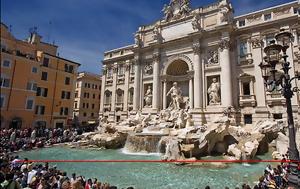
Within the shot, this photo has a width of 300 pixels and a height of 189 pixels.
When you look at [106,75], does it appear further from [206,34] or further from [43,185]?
[43,185]

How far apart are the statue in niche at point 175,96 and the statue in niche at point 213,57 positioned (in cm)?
466

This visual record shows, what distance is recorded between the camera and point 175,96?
23.2 meters

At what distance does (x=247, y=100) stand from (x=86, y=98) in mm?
29483

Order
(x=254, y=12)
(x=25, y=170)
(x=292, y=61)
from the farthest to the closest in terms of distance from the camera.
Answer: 1. (x=254, y=12)
2. (x=292, y=61)
3. (x=25, y=170)

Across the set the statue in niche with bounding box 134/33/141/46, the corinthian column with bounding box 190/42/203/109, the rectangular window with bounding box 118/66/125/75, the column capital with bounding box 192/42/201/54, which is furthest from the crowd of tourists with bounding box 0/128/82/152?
the column capital with bounding box 192/42/201/54

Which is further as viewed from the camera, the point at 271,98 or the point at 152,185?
the point at 271,98

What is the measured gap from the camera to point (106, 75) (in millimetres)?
32594

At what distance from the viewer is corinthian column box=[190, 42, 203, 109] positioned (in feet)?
69.3

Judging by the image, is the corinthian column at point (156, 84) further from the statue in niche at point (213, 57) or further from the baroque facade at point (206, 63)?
the statue in niche at point (213, 57)

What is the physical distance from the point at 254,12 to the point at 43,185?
22691mm

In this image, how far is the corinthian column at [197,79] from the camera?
21.1 metres

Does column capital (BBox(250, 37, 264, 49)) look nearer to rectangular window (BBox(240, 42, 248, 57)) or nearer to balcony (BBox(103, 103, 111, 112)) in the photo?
rectangular window (BBox(240, 42, 248, 57))

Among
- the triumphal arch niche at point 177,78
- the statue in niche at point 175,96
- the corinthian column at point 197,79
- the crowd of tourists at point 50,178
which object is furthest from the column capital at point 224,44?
the crowd of tourists at point 50,178

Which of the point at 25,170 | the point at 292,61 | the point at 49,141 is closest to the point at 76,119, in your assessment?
the point at 49,141
